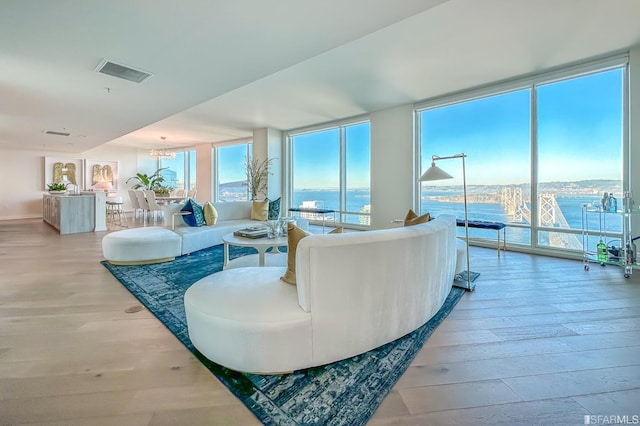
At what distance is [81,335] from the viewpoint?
6.78 ft

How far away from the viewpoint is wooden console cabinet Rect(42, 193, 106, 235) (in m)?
6.42

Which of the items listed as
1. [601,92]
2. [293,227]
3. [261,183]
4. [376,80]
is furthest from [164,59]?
[601,92]

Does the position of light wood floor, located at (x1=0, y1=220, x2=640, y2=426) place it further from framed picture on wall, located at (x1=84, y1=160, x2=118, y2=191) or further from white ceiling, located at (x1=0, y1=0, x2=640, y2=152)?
framed picture on wall, located at (x1=84, y1=160, x2=118, y2=191)

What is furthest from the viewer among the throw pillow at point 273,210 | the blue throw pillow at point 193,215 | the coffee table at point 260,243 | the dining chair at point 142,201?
the dining chair at point 142,201

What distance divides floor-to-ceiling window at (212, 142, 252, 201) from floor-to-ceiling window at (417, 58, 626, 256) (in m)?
6.16

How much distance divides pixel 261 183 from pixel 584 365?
7.53 m

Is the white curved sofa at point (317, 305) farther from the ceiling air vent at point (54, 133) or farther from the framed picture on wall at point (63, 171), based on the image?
the framed picture on wall at point (63, 171)

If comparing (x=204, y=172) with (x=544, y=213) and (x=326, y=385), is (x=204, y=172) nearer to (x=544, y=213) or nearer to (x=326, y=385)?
(x=544, y=213)

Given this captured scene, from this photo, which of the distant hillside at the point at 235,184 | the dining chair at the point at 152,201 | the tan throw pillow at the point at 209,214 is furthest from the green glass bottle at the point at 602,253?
the dining chair at the point at 152,201

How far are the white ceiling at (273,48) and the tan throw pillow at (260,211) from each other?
82.4 inches

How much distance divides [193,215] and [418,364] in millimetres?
4242

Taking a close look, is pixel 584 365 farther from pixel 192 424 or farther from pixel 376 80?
pixel 376 80

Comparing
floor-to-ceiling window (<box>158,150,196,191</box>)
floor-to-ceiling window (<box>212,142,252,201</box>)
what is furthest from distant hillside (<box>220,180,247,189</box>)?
floor-to-ceiling window (<box>158,150,196,191</box>)

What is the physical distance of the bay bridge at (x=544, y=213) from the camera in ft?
14.9
